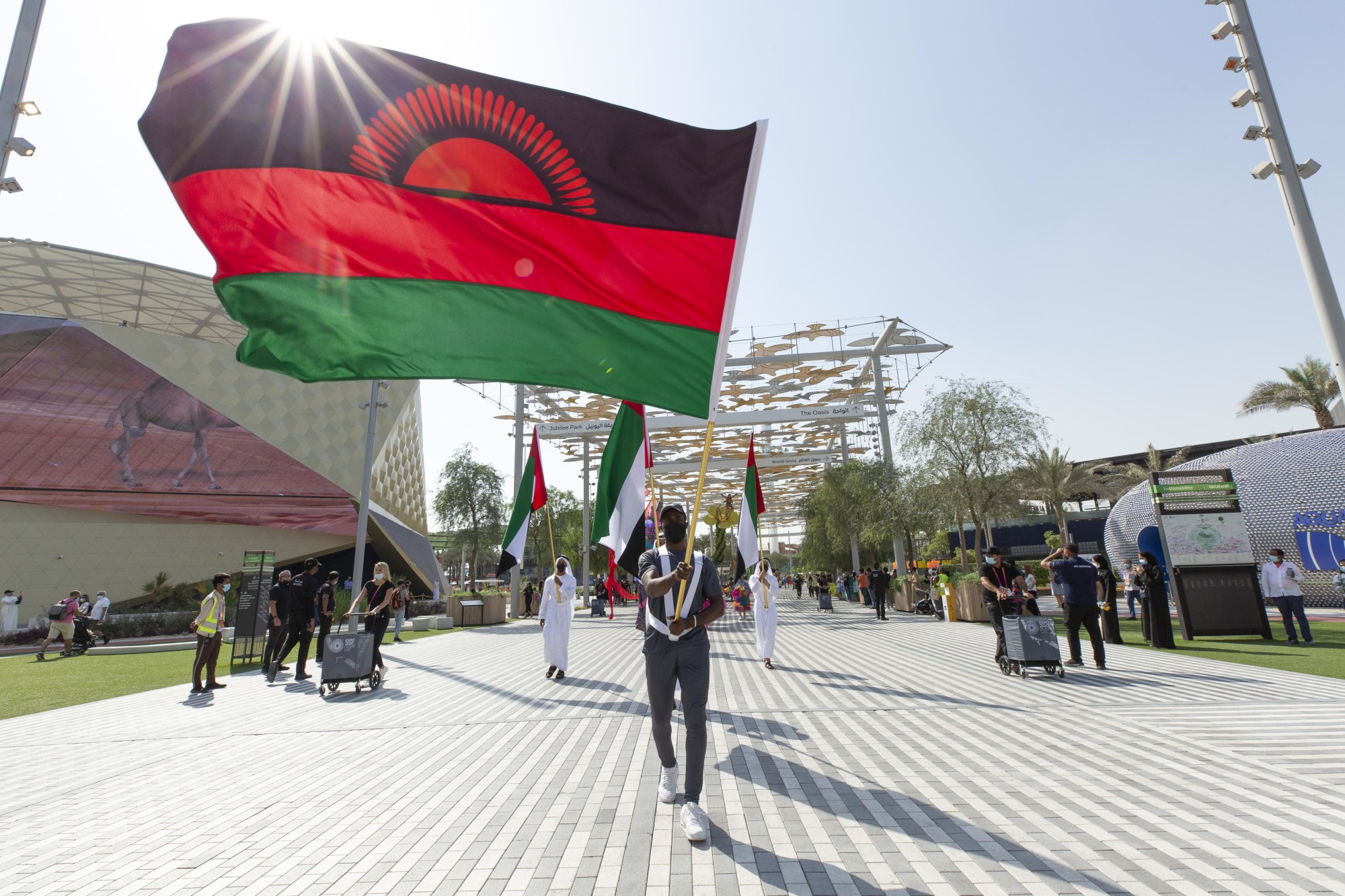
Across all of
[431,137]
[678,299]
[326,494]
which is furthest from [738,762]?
[326,494]

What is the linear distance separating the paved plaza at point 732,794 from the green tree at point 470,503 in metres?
32.4

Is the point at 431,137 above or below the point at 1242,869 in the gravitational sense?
above

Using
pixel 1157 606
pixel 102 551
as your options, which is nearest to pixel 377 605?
pixel 1157 606

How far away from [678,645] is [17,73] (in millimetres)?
6362

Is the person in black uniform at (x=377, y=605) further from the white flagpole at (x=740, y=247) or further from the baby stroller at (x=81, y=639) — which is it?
the baby stroller at (x=81, y=639)

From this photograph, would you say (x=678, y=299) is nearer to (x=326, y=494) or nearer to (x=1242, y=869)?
(x=1242, y=869)

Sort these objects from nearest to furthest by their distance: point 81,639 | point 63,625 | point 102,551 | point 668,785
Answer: point 668,785
point 63,625
point 81,639
point 102,551

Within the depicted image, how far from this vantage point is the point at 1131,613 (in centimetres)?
1784

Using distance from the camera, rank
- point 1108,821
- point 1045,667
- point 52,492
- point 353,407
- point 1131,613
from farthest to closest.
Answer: point 353,407, point 52,492, point 1131,613, point 1045,667, point 1108,821

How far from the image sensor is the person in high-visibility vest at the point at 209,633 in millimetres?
9539

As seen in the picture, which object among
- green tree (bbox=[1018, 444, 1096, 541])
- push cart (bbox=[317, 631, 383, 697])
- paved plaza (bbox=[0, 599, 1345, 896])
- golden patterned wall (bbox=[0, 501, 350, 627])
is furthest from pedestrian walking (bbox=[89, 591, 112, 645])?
green tree (bbox=[1018, 444, 1096, 541])

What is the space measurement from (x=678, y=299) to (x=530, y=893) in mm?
3432

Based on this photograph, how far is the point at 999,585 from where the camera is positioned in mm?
9305

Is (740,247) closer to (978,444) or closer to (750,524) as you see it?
(750,524)
